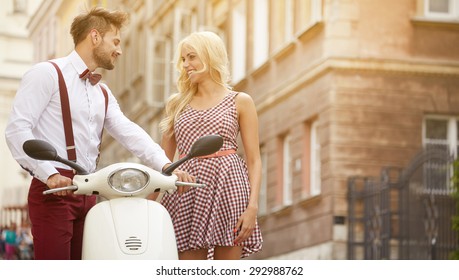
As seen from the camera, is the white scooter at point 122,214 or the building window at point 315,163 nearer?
the white scooter at point 122,214

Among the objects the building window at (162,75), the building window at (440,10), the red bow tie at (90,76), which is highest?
the building window at (162,75)

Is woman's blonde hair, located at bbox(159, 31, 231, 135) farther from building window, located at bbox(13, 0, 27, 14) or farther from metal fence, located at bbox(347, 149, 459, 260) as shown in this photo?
building window, located at bbox(13, 0, 27, 14)

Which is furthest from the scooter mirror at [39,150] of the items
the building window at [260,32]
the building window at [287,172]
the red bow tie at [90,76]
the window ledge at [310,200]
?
the building window at [260,32]

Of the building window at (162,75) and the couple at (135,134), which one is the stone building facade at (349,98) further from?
the couple at (135,134)

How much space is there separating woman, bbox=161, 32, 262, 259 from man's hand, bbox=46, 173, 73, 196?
1.93ft

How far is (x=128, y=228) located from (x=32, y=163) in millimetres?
374

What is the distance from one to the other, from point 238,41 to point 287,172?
245 centimetres

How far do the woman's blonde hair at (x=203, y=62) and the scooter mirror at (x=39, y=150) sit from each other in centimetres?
77

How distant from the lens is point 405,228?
16.0 meters

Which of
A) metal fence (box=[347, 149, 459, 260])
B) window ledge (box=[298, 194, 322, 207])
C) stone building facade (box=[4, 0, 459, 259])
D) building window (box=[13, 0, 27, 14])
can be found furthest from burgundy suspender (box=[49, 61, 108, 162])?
building window (box=[13, 0, 27, 14])

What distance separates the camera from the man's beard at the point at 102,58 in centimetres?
453

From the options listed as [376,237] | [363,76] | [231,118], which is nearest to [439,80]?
[363,76]

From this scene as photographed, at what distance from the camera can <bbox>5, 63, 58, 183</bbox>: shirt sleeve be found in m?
4.29
